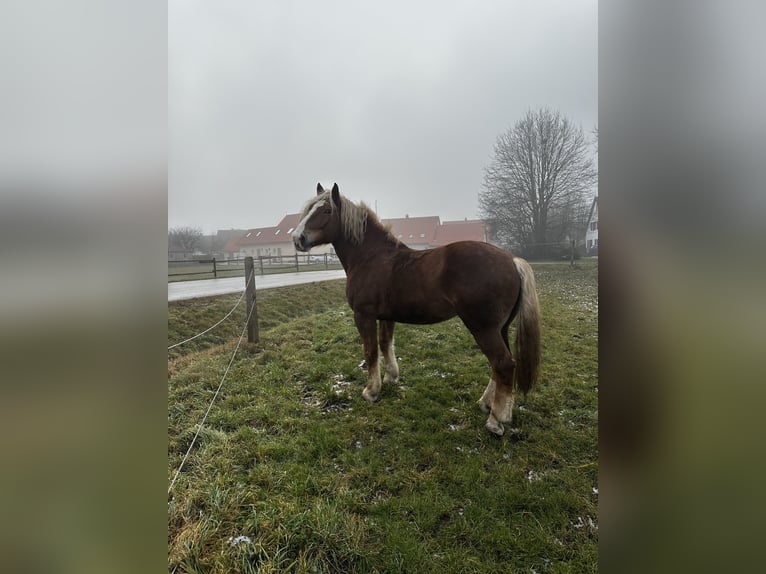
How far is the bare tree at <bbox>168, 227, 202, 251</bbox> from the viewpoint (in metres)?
2.31

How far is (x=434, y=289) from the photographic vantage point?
257 centimetres

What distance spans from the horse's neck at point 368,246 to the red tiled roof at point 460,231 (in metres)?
2.55

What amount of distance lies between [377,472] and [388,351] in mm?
1538

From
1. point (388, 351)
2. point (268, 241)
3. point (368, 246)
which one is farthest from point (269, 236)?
point (388, 351)

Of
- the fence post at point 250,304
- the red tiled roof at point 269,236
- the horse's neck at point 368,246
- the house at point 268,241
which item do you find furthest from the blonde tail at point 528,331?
the red tiled roof at point 269,236

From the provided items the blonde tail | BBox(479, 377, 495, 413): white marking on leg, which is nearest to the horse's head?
the blonde tail

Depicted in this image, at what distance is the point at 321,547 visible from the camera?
4.64 ft

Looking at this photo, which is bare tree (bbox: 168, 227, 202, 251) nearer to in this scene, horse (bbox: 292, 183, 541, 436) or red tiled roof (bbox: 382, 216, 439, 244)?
horse (bbox: 292, 183, 541, 436)

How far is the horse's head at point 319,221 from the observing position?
9.62ft

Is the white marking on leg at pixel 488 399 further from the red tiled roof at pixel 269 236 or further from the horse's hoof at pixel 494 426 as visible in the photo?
the red tiled roof at pixel 269 236

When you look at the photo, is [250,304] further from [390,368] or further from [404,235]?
[404,235]
